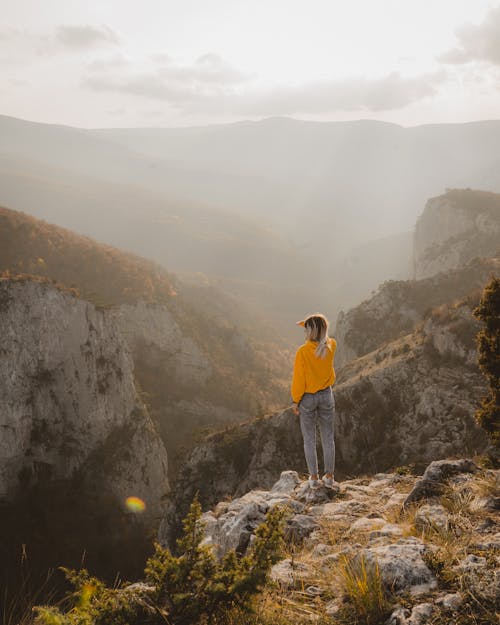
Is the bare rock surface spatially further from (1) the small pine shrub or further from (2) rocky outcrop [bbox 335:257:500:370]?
(1) the small pine shrub

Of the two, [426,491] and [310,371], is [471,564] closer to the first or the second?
[426,491]

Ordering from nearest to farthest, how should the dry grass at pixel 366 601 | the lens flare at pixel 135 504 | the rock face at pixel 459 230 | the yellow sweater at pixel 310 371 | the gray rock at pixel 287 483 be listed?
1. the dry grass at pixel 366 601
2. the yellow sweater at pixel 310 371
3. the gray rock at pixel 287 483
4. the lens flare at pixel 135 504
5. the rock face at pixel 459 230

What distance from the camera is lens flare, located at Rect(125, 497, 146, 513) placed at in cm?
3800

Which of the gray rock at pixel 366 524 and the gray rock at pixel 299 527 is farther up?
the gray rock at pixel 366 524

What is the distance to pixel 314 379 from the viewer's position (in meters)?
8.75

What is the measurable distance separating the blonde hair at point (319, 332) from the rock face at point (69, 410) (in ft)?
110

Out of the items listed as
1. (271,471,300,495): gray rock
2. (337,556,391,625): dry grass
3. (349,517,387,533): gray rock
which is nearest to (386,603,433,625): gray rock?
(337,556,391,625): dry grass

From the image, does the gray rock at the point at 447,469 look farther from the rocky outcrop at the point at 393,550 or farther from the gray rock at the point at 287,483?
the gray rock at the point at 287,483

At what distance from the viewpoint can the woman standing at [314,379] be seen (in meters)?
8.70

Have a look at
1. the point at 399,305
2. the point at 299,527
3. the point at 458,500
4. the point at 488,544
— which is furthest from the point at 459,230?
the point at 488,544

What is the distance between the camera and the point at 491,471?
800 centimetres

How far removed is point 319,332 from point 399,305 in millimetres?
33895

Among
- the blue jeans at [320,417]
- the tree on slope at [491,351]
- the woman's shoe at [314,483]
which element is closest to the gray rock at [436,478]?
the tree on slope at [491,351]

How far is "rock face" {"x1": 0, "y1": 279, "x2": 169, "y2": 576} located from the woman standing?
32718 mm
